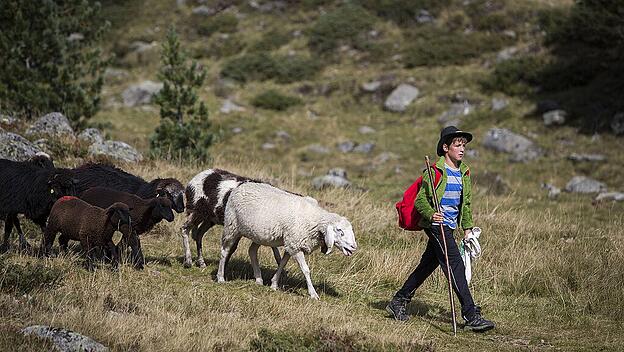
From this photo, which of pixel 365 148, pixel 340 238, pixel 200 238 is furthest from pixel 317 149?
pixel 340 238

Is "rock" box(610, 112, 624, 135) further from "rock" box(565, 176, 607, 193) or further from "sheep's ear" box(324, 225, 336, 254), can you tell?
"sheep's ear" box(324, 225, 336, 254)

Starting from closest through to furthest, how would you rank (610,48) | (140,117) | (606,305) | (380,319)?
1. (380,319)
2. (606,305)
3. (610,48)
4. (140,117)

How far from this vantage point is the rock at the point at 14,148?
44.2 feet

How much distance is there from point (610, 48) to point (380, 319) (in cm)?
2237

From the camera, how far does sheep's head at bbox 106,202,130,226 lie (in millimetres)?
8641

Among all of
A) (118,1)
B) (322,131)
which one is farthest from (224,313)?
(118,1)

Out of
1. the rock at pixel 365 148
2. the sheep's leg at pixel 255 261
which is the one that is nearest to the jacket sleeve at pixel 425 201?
the sheep's leg at pixel 255 261

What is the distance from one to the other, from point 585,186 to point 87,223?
1576cm

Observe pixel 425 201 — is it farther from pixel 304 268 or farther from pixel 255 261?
pixel 255 261

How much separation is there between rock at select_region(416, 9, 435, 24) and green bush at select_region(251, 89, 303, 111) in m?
9.05

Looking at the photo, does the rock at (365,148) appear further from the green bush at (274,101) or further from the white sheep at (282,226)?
the white sheep at (282,226)

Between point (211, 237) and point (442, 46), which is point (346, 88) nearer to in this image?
point (442, 46)

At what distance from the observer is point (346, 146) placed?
2595cm

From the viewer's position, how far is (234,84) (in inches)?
1331
